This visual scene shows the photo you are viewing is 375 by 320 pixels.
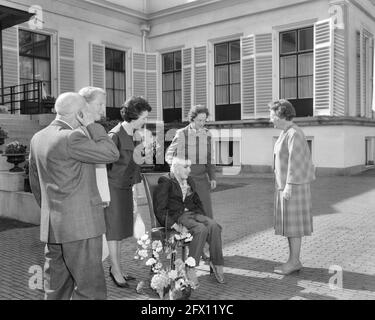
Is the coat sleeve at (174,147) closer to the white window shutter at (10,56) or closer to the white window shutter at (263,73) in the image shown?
the white window shutter at (10,56)

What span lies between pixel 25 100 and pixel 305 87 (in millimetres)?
9062

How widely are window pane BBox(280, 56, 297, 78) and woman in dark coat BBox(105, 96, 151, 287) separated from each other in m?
11.8

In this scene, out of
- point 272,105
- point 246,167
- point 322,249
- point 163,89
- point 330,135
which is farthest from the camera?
point 163,89

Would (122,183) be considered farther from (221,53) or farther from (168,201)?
(221,53)

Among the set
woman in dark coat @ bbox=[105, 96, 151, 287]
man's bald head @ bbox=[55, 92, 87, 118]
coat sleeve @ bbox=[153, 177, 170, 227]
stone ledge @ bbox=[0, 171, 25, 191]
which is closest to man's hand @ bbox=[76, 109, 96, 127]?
man's bald head @ bbox=[55, 92, 87, 118]

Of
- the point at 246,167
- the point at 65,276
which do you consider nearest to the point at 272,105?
the point at 65,276

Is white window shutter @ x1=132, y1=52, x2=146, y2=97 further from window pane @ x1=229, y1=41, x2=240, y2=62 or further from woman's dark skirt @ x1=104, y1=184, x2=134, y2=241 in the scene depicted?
woman's dark skirt @ x1=104, y1=184, x2=134, y2=241

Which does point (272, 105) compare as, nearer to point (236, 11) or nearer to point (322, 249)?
point (322, 249)

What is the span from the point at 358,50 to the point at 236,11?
4409mm

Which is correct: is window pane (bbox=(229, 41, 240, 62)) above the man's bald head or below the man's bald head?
above

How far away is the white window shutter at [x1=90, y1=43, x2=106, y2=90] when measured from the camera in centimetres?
1634

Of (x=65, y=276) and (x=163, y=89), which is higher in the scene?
(x=163, y=89)

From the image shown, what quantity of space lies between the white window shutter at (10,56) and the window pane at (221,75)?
7.08 metres

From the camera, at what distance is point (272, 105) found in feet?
15.0
